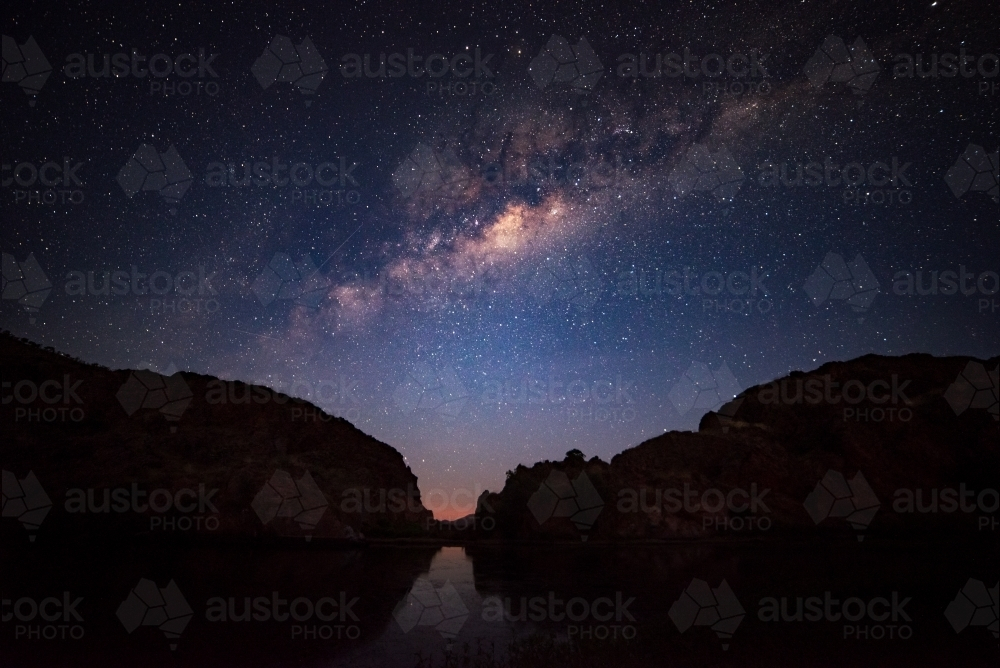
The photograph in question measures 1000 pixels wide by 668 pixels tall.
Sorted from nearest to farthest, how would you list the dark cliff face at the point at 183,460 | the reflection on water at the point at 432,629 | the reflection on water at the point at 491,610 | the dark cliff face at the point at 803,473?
the reflection on water at the point at 491,610 < the reflection on water at the point at 432,629 < the dark cliff face at the point at 183,460 < the dark cliff face at the point at 803,473

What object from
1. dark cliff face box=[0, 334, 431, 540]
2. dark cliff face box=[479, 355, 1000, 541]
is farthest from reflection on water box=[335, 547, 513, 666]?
dark cliff face box=[479, 355, 1000, 541]

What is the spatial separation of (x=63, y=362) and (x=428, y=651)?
190 feet

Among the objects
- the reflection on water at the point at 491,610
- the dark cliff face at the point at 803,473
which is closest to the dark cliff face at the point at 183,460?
the reflection on water at the point at 491,610

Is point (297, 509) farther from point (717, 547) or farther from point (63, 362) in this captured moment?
point (63, 362)

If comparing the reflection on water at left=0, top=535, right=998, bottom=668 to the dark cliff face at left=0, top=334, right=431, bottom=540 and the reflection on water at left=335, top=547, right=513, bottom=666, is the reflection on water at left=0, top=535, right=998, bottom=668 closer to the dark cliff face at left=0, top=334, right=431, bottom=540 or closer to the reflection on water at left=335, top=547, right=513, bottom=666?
the reflection on water at left=335, top=547, right=513, bottom=666

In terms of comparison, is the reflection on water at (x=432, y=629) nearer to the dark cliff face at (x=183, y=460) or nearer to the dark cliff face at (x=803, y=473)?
the dark cliff face at (x=183, y=460)

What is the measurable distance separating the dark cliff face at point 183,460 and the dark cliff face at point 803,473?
39.0 feet

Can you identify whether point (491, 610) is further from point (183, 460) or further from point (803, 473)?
point (803, 473)

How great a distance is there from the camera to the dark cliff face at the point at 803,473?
42375mm

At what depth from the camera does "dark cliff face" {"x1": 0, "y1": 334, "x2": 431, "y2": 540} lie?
124 ft

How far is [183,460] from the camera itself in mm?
43094

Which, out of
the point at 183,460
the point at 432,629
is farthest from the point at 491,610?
the point at 183,460

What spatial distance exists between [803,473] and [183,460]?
52920mm

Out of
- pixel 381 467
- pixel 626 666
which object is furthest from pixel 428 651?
pixel 381 467
